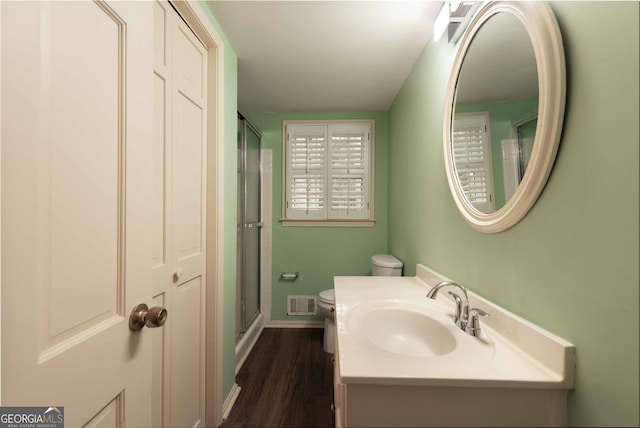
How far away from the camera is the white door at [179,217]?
1.05 m

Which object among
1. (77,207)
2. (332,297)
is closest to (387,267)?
(332,297)

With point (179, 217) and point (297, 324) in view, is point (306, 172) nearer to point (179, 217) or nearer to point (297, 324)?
point (297, 324)

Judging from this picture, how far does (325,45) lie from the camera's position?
5.39ft

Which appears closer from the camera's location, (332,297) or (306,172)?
(332,297)

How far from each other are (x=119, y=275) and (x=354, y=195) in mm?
2349

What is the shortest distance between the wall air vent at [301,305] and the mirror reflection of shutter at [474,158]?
209cm

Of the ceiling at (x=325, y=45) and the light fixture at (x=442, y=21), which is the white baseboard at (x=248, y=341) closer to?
the ceiling at (x=325, y=45)

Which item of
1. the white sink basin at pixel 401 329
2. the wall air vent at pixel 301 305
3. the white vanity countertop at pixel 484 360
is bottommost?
the wall air vent at pixel 301 305

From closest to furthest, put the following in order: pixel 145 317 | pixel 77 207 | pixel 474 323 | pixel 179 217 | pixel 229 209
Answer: pixel 77 207
pixel 145 317
pixel 474 323
pixel 179 217
pixel 229 209

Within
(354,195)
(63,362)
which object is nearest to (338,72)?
(354,195)

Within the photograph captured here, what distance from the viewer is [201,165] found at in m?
1.40

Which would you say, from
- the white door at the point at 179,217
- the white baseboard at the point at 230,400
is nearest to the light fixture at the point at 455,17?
the white door at the point at 179,217

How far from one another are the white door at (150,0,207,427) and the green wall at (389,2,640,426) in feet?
4.26

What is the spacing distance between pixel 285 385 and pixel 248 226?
132 centimetres
